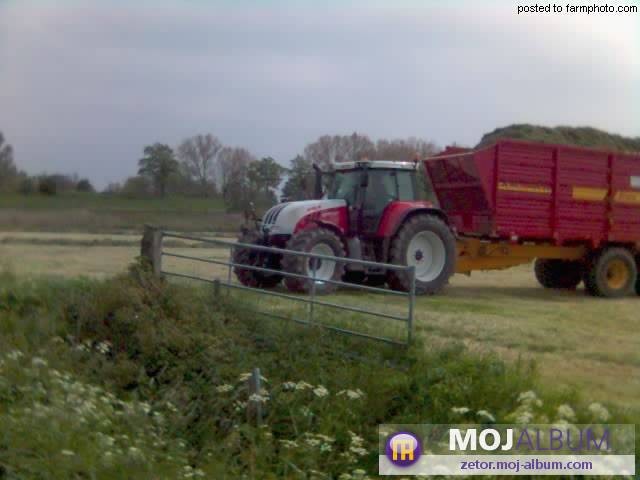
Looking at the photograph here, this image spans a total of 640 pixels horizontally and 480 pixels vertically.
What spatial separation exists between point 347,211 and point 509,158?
9.45 feet

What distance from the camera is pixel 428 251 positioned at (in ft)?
50.4

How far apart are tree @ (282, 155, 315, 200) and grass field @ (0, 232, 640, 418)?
1.72 metres

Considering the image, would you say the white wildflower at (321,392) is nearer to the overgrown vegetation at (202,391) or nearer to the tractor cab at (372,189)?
the overgrown vegetation at (202,391)

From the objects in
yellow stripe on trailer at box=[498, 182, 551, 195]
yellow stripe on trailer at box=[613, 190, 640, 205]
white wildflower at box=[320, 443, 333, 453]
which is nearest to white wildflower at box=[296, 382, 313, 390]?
white wildflower at box=[320, 443, 333, 453]

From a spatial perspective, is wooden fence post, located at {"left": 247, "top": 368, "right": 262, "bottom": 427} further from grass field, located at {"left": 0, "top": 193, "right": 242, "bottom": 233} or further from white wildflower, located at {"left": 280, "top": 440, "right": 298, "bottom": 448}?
grass field, located at {"left": 0, "top": 193, "right": 242, "bottom": 233}

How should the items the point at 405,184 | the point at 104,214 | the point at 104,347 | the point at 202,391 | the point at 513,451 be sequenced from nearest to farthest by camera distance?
the point at 513,451, the point at 202,391, the point at 104,347, the point at 405,184, the point at 104,214

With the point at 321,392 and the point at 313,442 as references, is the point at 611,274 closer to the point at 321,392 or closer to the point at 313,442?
the point at 321,392

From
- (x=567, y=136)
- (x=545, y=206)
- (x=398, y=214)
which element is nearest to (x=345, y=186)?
(x=398, y=214)

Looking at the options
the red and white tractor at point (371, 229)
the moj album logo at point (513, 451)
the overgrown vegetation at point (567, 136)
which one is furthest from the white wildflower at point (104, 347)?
the overgrown vegetation at point (567, 136)

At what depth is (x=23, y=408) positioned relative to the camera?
22.8ft

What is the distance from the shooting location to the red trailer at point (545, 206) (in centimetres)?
1541

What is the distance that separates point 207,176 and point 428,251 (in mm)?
4744

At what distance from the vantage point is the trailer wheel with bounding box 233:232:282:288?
1428 cm

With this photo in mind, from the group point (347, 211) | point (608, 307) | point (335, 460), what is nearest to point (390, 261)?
point (347, 211)
